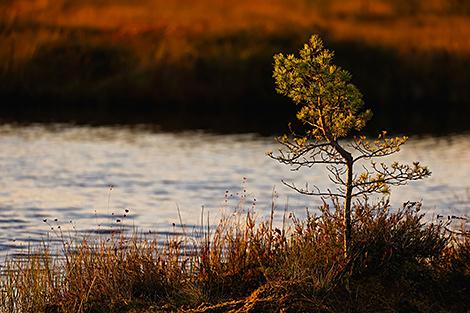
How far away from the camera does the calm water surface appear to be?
80.4 ft

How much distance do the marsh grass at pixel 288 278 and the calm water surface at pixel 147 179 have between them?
5077 millimetres

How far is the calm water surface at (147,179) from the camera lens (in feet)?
80.4

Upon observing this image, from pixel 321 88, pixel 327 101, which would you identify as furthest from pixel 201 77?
pixel 321 88

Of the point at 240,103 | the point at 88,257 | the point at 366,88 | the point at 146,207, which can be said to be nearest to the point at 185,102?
the point at 240,103

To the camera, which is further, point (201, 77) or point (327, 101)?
point (201, 77)

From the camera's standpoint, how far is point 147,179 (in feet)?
104

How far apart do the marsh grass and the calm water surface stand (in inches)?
200

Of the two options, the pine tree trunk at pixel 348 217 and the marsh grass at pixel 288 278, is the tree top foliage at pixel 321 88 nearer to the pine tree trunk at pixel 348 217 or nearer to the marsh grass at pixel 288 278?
the pine tree trunk at pixel 348 217

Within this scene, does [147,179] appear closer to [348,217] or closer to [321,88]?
[348,217]

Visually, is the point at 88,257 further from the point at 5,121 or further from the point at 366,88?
the point at 366,88

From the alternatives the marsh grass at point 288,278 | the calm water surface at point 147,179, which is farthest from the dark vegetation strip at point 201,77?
the marsh grass at point 288,278

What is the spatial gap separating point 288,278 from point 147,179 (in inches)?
A: 694

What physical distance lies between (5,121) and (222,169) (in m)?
13.4

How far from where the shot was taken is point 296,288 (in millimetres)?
14039
